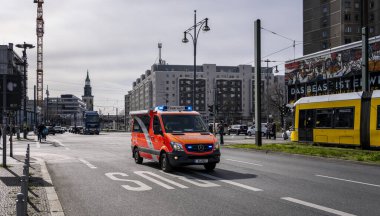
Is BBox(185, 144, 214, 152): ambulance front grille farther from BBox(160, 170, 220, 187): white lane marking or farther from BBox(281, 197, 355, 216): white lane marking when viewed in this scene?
BBox(281, 197, 355, 216): white lane marking

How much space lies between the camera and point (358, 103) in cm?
2384

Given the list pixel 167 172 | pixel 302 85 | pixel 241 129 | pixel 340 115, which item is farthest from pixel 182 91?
pixel 167 172

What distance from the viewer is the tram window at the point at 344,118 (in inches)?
958

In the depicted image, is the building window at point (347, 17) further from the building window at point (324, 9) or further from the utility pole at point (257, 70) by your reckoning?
the utility pole at point (257, 70)

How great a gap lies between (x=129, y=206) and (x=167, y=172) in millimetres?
5684

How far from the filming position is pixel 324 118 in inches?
1048

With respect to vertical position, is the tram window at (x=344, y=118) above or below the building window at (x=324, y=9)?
below

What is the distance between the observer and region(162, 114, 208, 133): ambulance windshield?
14.8 m

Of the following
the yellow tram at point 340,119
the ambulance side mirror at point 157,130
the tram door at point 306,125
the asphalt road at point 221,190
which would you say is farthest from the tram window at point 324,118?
the ambulance side mirror at point 157,130

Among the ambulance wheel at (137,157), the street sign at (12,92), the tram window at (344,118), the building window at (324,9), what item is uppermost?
the building window at (324,9)

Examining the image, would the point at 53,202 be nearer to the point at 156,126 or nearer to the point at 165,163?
the point at 165,163

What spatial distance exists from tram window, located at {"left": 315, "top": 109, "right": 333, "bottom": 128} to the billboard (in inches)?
597

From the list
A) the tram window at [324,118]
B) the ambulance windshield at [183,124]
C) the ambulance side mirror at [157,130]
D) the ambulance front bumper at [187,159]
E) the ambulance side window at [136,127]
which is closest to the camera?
the ambulance front bumper at [187,159]

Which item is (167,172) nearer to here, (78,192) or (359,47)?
(78,192)
